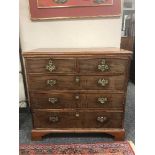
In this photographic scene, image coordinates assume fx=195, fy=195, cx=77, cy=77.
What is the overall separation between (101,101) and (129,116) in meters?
0.80

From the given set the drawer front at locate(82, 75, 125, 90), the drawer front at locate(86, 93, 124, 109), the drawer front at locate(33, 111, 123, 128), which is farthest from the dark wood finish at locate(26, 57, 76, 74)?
the drawer front at locate(33, 111, 123, 128)

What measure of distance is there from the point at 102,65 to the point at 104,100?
0.36 metres

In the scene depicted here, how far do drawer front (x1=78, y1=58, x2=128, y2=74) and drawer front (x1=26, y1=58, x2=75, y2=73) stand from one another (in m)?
0.10

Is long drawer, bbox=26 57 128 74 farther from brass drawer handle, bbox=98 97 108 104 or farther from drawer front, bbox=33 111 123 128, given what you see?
drawer front, bbox=33 111 123 128

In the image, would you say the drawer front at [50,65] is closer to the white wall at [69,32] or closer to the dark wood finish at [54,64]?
the dark wood finish at [54,64]

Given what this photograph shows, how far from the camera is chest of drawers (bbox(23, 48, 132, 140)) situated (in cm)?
177

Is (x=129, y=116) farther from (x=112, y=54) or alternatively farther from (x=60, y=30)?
(x=60, y=30)

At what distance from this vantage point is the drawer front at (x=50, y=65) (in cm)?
178

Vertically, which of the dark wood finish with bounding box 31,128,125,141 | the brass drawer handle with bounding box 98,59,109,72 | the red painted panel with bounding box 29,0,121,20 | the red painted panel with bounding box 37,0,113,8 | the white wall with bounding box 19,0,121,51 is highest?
the red painted panel with bounding box 37,0,113,8

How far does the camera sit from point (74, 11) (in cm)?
211

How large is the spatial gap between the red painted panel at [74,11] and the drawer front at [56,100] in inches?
34.3

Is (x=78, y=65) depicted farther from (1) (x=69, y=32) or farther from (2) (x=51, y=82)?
(1) (x=69, y=32)

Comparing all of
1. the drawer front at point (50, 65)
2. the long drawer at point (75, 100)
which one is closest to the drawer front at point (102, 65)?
the drawer front at point (50, 65)

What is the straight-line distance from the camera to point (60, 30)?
2.22 metres
